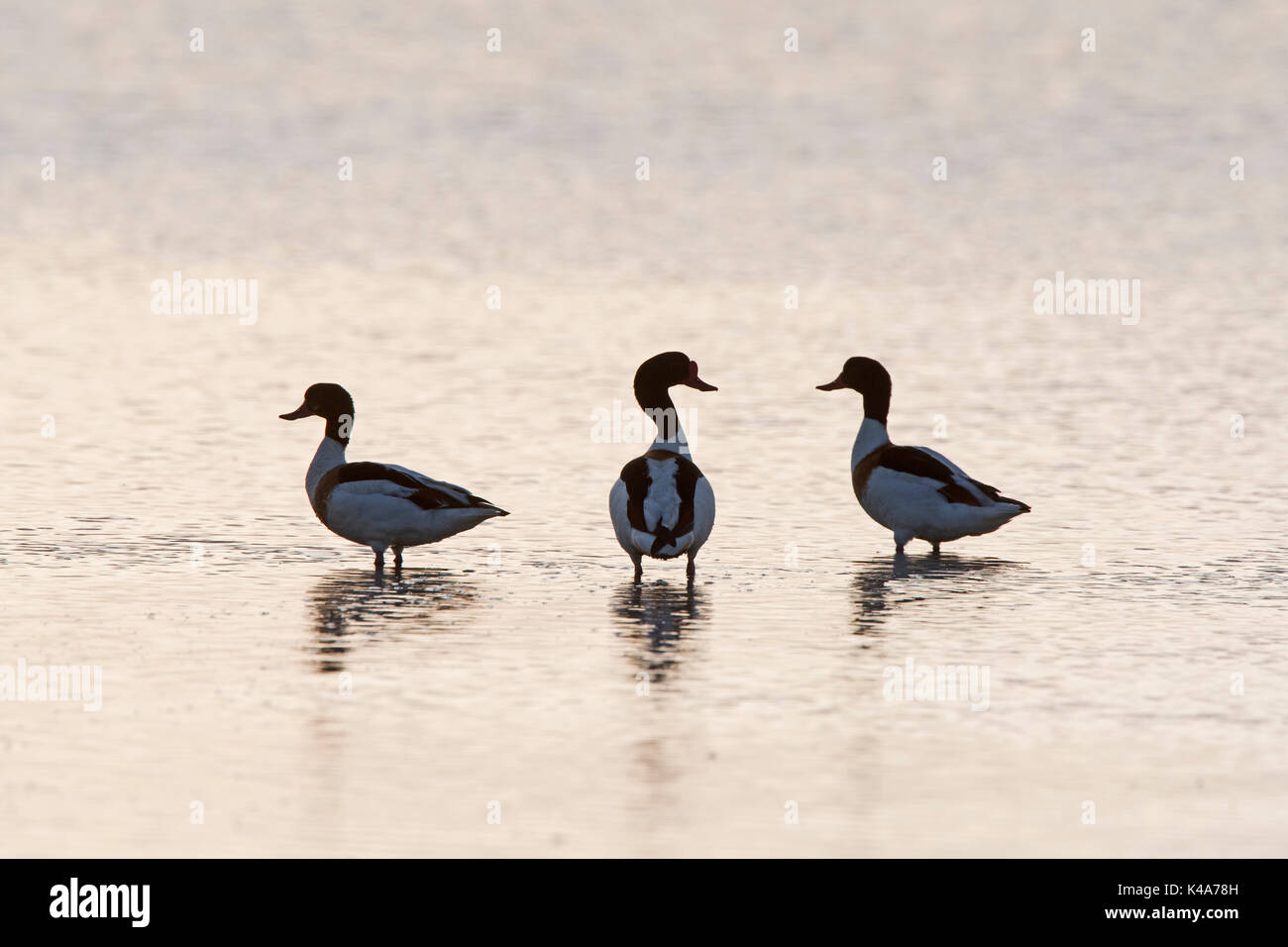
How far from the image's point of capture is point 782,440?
58.7ft

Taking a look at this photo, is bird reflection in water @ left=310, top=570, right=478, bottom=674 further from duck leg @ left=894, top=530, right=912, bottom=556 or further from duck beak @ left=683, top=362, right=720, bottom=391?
duck leg @ left=894, top=530, right=912, bottom=556

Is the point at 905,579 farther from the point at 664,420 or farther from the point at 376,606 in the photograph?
the point at 376,606

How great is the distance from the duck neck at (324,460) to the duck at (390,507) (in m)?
0.33

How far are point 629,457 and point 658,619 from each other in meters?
5.92

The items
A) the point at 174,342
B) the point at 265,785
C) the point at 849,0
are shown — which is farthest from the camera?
the point at 849,0

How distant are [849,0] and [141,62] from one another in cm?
2338

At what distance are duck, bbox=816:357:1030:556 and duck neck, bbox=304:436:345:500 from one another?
338 centimetres

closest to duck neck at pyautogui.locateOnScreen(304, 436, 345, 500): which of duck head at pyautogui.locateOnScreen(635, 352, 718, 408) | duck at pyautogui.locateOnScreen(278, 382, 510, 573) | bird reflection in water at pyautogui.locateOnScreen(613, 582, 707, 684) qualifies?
duck at pyautogui.locateOnScreen(278, 382, 510, 573)

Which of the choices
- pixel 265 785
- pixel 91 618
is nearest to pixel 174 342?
pixel 91 618

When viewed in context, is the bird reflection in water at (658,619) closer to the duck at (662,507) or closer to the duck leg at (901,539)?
the duck at (662,507)

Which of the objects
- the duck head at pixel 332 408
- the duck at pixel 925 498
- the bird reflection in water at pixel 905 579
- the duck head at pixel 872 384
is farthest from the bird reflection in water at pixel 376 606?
the duck head at pixel 872 384

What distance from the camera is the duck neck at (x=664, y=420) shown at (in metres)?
13.7

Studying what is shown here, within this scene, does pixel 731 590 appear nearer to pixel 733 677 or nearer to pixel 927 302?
pixel 733 677

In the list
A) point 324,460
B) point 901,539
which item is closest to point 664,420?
point 901,539
